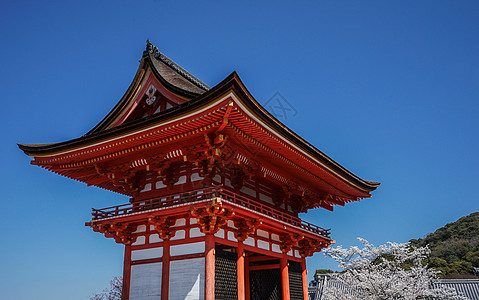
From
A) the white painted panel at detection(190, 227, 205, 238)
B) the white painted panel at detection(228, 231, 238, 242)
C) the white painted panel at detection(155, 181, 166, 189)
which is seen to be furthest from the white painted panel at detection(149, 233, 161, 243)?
the white painted panel at detection(228, 231, 238, 242)

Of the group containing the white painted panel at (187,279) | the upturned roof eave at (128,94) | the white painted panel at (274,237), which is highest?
the upturned roof eave at (128,94)

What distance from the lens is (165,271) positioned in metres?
12.2

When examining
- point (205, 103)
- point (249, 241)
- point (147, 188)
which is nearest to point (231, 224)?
point (249, 241)

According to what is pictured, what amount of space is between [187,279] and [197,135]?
183 inches

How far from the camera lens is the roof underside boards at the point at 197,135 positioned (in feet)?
35.2

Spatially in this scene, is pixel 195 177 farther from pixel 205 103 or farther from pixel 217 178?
pixel 205 103

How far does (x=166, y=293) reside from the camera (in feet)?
39.1

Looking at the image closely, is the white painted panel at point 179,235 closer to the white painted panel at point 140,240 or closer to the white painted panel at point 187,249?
the white painted panel at point 187,249

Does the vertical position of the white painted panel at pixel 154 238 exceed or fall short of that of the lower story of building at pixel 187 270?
it exceeds it

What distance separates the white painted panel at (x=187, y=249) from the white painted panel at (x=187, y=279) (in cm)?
27

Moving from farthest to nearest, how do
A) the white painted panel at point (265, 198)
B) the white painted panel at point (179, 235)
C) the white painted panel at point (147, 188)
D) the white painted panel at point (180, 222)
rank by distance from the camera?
the white painted panel at point (265, 198), the white painted panel at point (147, 188), the white painted panel at point (180, 222), the white painted panel at point (179, 235)

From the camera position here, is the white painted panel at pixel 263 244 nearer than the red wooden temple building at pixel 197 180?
No

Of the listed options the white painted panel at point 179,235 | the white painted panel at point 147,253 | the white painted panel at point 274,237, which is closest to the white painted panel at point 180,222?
the white painted panel at point 179,235

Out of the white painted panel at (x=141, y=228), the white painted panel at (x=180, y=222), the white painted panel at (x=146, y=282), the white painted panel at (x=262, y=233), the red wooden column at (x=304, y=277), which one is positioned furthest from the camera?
the red wooden column at (x=304, y=277)
